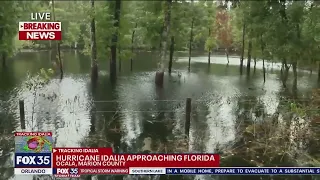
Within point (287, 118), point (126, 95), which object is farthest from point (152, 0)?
point (287, 118)

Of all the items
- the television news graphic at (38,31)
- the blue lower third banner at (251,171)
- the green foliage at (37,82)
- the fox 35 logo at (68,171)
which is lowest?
the blue lower third banner at (251,171)

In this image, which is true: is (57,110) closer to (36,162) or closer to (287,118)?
(36,162)

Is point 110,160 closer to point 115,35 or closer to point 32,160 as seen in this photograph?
point 32,160

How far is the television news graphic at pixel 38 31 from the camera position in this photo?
1236cm

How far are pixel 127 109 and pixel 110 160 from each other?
11.2 metres

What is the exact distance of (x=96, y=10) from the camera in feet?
89.9

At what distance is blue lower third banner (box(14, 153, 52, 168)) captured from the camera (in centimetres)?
895

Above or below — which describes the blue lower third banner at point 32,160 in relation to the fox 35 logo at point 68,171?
above

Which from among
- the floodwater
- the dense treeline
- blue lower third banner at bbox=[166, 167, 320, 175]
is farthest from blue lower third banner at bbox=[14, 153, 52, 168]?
the dense treeline

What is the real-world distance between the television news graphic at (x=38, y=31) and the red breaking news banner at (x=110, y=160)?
16.6 ft

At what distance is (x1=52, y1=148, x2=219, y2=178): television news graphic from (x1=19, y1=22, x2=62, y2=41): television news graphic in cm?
507

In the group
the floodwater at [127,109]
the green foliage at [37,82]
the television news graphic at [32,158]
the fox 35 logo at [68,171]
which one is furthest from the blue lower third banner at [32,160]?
the green foliage at [37,82]

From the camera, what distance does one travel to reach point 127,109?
2003cm

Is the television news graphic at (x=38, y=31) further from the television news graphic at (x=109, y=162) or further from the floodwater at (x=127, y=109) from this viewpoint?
the television news graphic at (x=109, y=162)
